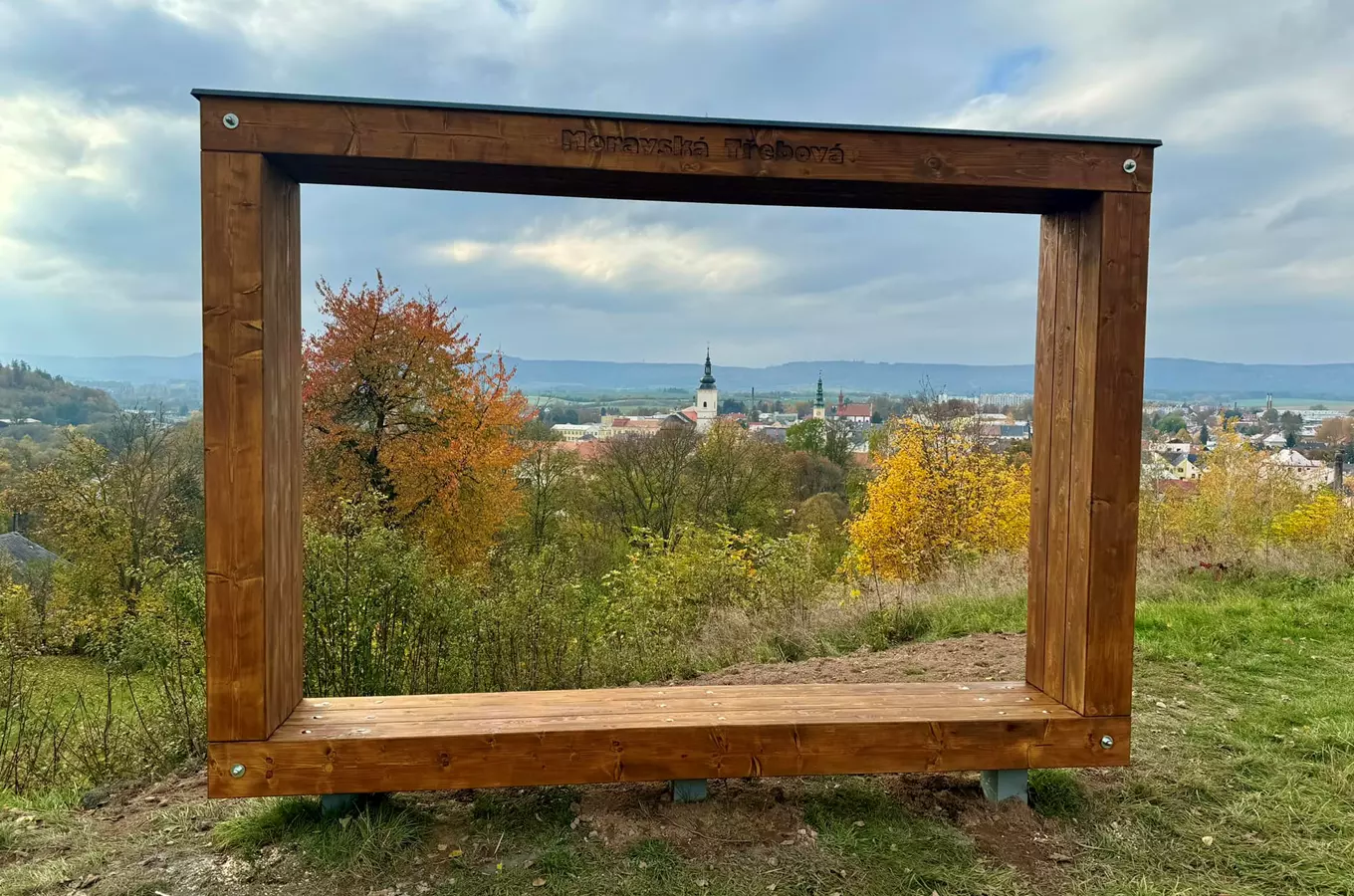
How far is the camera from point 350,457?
1420cm

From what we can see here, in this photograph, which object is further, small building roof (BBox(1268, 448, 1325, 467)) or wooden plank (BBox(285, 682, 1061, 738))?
small building roof (BBox(1268, 448, 1325, 467))

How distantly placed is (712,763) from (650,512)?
22.8 meters

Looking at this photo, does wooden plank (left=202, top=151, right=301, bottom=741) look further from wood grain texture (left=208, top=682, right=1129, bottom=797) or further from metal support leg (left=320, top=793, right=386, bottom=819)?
metal support leg (left=320, top=793, right=386, bottom=819)

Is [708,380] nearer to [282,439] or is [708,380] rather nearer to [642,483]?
[642,483]

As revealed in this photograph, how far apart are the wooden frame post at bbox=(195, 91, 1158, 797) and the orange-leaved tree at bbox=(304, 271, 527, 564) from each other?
38.1 feet

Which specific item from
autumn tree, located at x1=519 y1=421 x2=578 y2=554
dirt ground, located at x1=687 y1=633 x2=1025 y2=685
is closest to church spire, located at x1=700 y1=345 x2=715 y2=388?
autumn tree, located at x1=519 y1=421 x2=578 y2=554

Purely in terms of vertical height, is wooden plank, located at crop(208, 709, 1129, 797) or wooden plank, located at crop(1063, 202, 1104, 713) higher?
wooden plank, located at crop(1063, 202, 1104, 713)

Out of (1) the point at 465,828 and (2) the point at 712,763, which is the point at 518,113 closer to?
(2) the point at 712,763

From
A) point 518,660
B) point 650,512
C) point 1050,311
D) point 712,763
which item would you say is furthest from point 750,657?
point 650,512

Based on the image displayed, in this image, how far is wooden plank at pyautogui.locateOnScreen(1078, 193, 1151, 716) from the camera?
282 centimetres

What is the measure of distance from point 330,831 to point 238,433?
1.51 meters

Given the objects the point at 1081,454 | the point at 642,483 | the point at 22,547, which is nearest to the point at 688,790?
the point at 1081,454

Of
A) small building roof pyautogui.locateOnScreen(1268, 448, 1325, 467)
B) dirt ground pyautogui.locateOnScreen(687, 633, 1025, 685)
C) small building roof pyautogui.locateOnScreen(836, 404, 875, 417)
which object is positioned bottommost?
dirt ground pyautogui.locateOnScreen(687, 633, 1025, 685)

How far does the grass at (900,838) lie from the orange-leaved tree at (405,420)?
1156 centimetres
